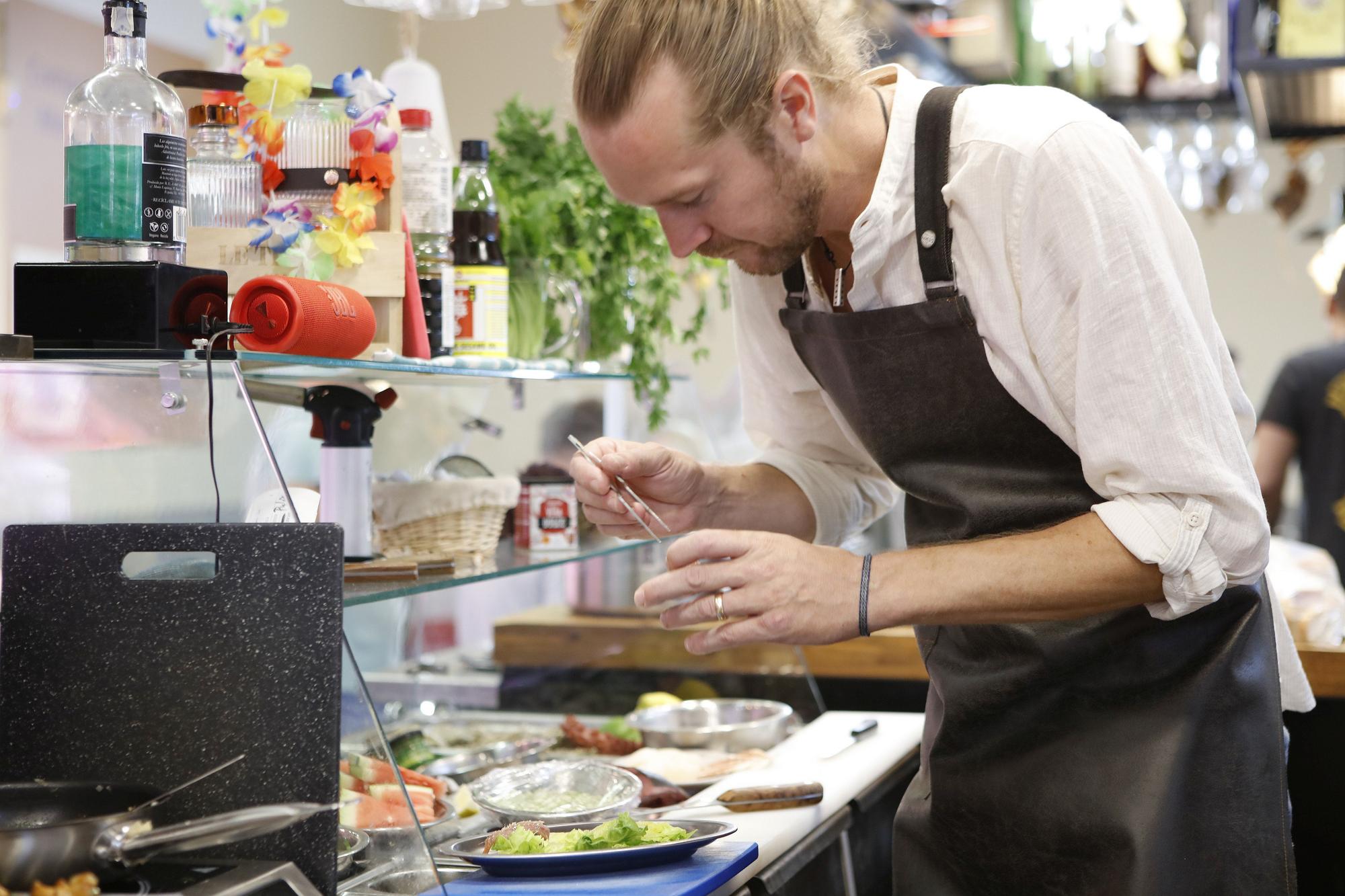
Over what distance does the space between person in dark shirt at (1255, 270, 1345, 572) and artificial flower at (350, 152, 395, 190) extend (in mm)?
3094

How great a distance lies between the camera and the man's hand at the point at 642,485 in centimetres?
171

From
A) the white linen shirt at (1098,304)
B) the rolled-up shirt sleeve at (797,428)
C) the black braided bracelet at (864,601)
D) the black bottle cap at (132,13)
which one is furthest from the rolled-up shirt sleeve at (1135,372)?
Answer: the black bottle cap at (132,13)

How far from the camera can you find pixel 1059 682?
1.60 metres

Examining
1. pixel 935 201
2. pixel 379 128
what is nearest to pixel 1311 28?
pixel 935 201

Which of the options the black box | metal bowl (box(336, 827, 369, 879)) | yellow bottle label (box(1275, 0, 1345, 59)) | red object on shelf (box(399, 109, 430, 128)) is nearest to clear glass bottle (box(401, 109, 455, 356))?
red object on shelf (box(399, 109, 430, 128))

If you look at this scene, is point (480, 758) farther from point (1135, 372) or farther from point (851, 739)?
point (1135, 372)

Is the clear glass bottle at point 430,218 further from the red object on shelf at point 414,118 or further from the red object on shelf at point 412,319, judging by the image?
the red object on shelf at point 412,319

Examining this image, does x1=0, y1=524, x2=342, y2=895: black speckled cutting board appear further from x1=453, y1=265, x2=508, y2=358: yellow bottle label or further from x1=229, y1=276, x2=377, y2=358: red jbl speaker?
x1=453, y1=265, x2=508, y2=358: yellow bottle label

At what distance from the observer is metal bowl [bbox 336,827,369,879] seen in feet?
4.17

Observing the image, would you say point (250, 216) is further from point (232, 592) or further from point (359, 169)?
point (232, 592)

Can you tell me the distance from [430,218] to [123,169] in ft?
1.86

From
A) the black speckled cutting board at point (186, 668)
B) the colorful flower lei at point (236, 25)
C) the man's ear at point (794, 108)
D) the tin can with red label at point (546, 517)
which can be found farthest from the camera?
the tin can with red label at point (546, 517)

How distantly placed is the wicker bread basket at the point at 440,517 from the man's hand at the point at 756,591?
55 centimetres

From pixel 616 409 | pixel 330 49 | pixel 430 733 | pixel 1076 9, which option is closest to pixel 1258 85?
pixel 1076 9
